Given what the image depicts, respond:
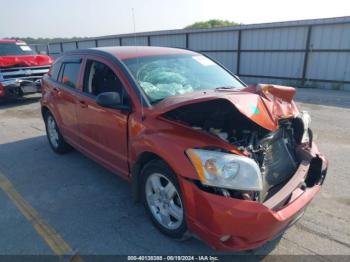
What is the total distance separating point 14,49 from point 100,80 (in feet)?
30.2

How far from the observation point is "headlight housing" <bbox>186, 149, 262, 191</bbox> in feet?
7.37

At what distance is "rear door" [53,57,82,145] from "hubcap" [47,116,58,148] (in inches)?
17.9

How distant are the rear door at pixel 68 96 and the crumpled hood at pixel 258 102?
1896 millimetres

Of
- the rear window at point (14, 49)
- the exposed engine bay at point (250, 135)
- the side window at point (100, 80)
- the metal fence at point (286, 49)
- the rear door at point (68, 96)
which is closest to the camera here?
the exposed engine bay at point (250, 135)

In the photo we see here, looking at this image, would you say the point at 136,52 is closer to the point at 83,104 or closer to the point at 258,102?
the point at 83,104

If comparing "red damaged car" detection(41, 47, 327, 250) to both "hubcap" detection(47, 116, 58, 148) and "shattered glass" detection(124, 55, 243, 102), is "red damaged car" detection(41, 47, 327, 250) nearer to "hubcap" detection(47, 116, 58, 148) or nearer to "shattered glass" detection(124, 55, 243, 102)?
"shattered glass" detection(124, 55, 243, 102)

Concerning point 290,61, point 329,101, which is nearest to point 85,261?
point 329,101

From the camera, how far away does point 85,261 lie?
2635 mm

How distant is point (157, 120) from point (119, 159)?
0.90m

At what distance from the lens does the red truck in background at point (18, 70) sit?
9914 millimetres

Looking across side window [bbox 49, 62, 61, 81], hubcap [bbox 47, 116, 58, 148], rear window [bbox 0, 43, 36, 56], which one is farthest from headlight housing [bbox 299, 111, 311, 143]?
rear window [bbox 0, 43, 36, 56]

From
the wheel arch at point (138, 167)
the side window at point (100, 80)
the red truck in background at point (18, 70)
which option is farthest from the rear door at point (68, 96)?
the red truck in background at point (18, 70)

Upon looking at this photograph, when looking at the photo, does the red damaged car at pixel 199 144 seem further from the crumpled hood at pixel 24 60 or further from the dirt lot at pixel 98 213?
the crumpled hood at pixel 24 60

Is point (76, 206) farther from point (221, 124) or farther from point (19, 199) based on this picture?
point (221, 124)
